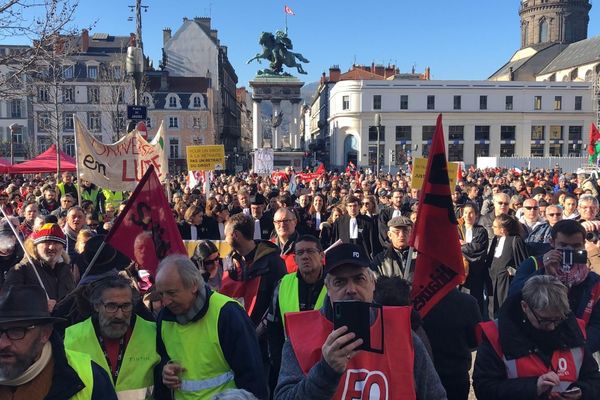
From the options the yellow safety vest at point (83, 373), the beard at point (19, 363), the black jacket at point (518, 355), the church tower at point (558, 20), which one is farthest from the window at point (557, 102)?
the beard at point (19, 363)

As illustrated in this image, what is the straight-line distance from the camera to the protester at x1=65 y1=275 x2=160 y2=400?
3.13m

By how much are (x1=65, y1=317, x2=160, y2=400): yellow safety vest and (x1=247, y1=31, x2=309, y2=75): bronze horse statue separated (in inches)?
1785

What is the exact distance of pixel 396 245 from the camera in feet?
17.6

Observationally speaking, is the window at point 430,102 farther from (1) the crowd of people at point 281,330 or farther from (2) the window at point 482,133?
(1) the crowd of people at point 281,330

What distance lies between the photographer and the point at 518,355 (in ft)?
10.00

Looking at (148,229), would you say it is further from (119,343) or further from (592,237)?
(592,237)

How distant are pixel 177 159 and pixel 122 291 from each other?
58528mm

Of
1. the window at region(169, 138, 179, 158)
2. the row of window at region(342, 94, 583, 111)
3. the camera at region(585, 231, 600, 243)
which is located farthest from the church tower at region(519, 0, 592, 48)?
the camera at region(585, 231, 600, 243)

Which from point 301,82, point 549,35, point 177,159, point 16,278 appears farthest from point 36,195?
point 549,35

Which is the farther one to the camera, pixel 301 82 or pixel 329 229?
pixel 301 82

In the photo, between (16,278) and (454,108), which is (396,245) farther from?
(454,108)

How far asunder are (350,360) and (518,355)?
1.23 metres

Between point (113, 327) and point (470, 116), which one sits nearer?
point (113, 327)

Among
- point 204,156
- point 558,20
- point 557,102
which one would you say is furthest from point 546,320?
point 558,20
